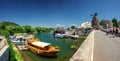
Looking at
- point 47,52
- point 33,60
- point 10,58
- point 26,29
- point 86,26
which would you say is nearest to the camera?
point 10,58

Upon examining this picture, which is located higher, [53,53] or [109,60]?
[109,60]

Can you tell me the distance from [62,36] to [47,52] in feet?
234

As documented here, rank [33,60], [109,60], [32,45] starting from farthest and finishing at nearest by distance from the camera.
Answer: [32,45], [33,60], [109,60]

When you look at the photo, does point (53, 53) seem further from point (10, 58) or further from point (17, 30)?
point (17, 30)

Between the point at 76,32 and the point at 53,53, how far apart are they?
81.8 meters

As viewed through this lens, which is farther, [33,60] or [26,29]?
[26,29]

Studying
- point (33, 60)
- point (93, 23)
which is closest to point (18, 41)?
point (33, 60)

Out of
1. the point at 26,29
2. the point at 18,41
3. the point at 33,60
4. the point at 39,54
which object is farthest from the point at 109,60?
the point at 26,29

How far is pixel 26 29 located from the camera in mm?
158625

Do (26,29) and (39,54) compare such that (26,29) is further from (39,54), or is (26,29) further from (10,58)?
(10,58)

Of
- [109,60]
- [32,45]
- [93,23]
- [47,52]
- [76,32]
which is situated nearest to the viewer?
[109,60]

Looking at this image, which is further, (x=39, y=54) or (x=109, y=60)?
(x=39, y=54)

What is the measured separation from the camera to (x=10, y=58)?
782 inches

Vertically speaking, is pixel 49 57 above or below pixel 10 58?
below
